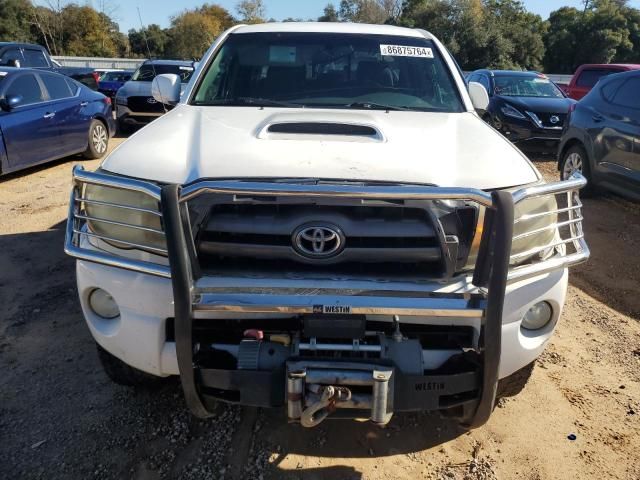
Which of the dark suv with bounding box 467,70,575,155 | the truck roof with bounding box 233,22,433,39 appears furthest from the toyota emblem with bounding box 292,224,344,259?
the dark suv with bounding box 467,70,575,155

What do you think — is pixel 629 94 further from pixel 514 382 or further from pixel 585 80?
pixel 585 80

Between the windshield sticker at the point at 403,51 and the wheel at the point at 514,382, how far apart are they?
2302 mm

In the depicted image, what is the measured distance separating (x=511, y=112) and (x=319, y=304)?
369 inches

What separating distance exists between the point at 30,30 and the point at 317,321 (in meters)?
47.1

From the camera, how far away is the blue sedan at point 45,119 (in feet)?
23.8

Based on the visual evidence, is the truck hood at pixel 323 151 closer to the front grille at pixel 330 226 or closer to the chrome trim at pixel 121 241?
the front grille at pixel 330 226

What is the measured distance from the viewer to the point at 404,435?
2.79 meters

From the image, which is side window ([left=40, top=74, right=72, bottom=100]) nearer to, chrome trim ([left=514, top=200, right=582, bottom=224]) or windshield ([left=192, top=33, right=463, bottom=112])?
windshield ([left=192, top=33, right=463, bottom=112])

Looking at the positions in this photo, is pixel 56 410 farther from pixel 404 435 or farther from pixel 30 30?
pixel 30 30

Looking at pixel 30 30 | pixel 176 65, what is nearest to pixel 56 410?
pixel 176 65

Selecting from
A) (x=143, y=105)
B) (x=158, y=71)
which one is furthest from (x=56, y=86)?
(x=158, y=71)

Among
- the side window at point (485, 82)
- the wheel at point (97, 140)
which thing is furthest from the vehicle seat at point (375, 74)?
the side window at point (485, 82)

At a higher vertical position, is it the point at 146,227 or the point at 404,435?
the point at 146,227

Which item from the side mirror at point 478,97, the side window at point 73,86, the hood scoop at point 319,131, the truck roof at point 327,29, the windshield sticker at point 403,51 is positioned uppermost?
the truck roof at point 327,29
